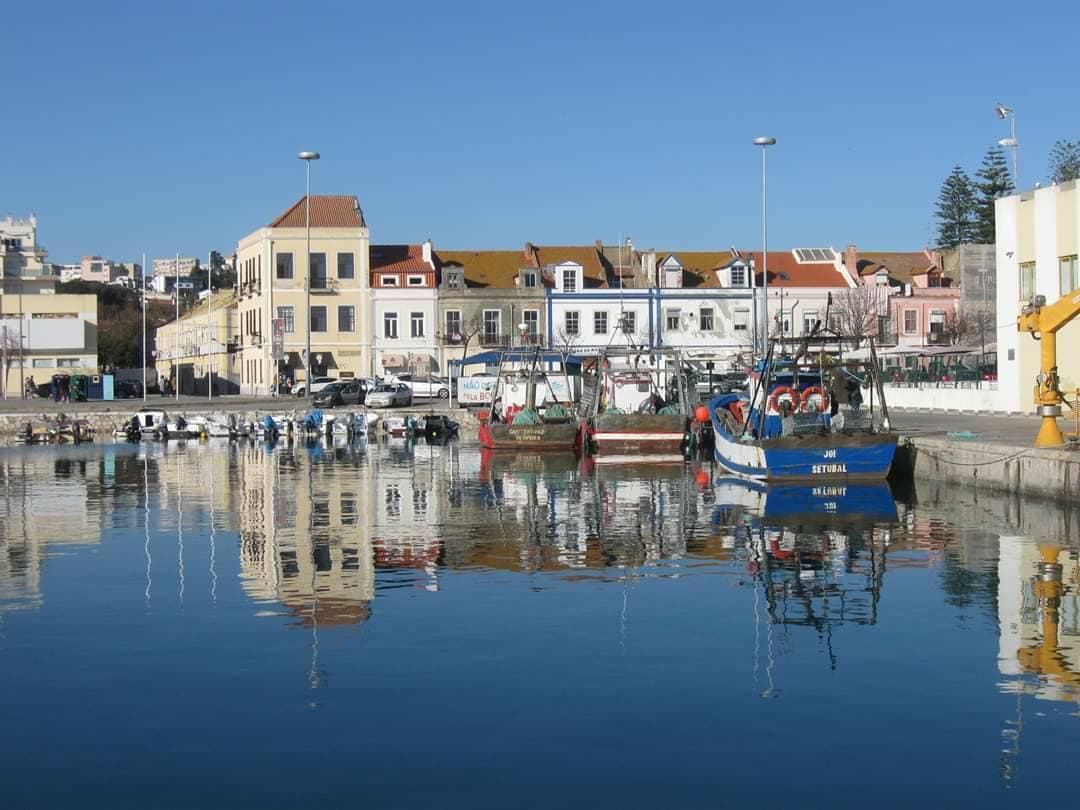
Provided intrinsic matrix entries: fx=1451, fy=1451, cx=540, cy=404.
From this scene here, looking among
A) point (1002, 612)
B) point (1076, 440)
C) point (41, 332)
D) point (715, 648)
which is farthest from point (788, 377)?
point (41, 332)

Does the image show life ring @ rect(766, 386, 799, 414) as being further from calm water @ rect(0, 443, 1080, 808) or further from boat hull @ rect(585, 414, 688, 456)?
boat hull @ rect(585, 414, 688, 456)

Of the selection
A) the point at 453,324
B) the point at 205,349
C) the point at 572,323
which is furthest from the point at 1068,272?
the point at 205,349

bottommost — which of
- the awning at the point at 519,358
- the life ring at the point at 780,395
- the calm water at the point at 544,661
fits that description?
the calm water at the point at 544,661

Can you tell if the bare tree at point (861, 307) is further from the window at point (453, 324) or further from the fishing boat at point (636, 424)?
the fishing boat at point (636, 424)

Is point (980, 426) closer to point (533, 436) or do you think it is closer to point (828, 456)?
point (828, 456)

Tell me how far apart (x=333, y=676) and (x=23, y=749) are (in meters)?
2.88

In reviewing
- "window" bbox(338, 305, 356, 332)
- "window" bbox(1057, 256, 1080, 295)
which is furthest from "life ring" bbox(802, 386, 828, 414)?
"window" bbox(338, 305, 356, 332)

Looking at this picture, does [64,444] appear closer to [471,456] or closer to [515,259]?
[471,456]

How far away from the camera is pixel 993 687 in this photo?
12.1 m

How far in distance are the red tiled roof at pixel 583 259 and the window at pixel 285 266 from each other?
14611 millimetres

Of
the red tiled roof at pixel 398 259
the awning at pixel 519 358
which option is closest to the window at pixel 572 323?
the red tiled roof at pixel 398 259

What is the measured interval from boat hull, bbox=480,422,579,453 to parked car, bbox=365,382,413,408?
834 inches

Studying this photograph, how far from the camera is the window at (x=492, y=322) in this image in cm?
8275

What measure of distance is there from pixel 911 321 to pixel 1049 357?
186ft
